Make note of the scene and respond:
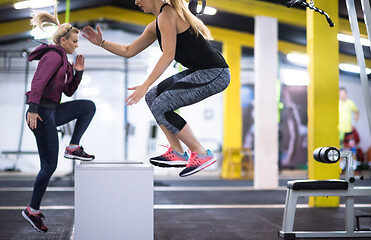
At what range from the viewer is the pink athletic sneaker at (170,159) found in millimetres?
2713

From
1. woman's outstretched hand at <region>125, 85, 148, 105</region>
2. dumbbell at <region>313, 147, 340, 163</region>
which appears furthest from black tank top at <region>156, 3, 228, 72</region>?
dumbbell at <region>313, 147, 340, 163</region>

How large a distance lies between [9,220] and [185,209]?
1852 millimetres

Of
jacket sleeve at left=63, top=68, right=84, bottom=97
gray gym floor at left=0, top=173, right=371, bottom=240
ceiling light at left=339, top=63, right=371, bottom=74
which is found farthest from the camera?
ceiling light at left=339, top=63, right=371, bottom=74

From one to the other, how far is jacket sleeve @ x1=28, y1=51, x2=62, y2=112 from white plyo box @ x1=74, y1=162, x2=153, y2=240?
0.50 meters

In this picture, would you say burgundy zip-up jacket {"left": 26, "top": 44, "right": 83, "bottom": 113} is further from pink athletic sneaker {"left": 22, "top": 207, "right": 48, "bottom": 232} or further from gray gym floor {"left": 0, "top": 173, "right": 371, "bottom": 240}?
gray gym floor {"left": 0, "top": 173, "right": 371, "bottom": 240}

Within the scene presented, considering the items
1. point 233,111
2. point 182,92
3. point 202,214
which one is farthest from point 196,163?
point 233,111

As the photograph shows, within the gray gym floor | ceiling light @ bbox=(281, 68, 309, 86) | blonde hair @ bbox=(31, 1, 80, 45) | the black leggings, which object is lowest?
the gray gym floor

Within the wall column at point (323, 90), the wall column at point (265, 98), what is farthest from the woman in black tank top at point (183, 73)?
the wall column at point (265, 98)

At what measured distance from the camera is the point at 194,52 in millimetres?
2631

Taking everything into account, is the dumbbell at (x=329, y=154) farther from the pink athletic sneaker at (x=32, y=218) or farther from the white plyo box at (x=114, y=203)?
the pink athletic sneaker at (x=32, y=218)

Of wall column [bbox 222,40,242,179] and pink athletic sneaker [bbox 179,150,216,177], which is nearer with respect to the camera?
pink athletic sneaker [bbox 179,150,216,177]

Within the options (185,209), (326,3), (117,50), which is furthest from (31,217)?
(326,3)

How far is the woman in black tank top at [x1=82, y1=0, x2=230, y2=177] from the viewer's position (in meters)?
2.55

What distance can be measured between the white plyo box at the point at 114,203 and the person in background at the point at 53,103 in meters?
0.24
